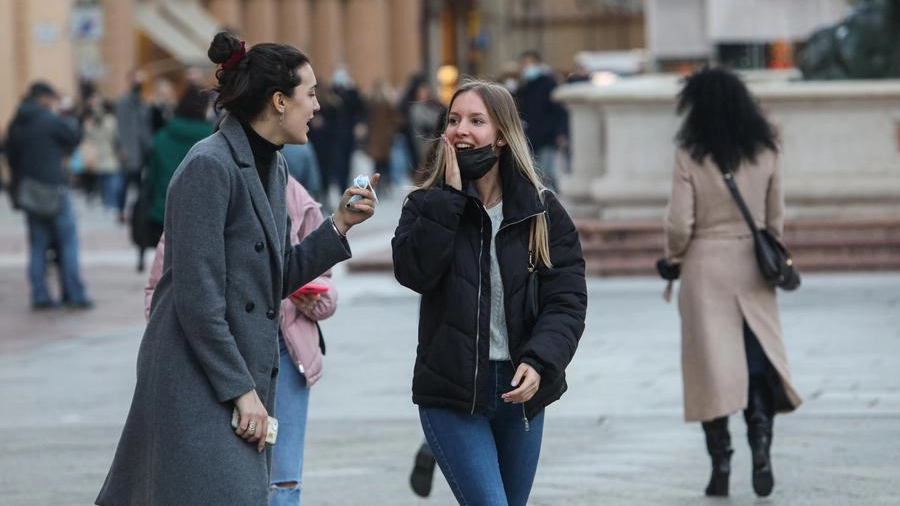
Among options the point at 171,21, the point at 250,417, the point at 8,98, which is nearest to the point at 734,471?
the point at 250,417

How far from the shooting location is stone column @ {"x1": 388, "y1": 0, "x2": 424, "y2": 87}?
196 ft

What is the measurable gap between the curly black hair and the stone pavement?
1.38m

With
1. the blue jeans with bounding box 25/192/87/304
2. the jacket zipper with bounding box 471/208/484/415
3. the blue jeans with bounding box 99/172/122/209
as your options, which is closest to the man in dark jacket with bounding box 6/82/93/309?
the blue jeans with bounding box 25/192/87/304

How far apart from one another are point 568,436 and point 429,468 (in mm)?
1780

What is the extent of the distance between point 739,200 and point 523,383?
10.4 ft

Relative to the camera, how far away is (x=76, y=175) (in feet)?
114

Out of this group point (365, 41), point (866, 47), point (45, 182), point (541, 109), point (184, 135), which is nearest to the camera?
point (184, 135)

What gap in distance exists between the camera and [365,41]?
5641cm

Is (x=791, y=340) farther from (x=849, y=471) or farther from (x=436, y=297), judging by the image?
(x=436, y=297)

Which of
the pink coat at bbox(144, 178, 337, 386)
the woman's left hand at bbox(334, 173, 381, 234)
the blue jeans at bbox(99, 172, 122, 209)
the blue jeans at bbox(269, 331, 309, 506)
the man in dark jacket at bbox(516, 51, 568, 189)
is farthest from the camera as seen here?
the blue jeans at bbox(99, 172, 122, 209)

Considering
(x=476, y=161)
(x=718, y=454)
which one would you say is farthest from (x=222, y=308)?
(x=718, y=454)

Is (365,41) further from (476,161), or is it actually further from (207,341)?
(207,341)

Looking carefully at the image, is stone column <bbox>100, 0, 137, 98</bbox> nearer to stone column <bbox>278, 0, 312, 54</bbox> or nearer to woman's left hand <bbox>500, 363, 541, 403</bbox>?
stone column <bbox>278, 0, 312, 54</bbox>

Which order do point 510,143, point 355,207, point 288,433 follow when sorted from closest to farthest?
1. point 355,207
2. point 510,143
3. point 288,433
